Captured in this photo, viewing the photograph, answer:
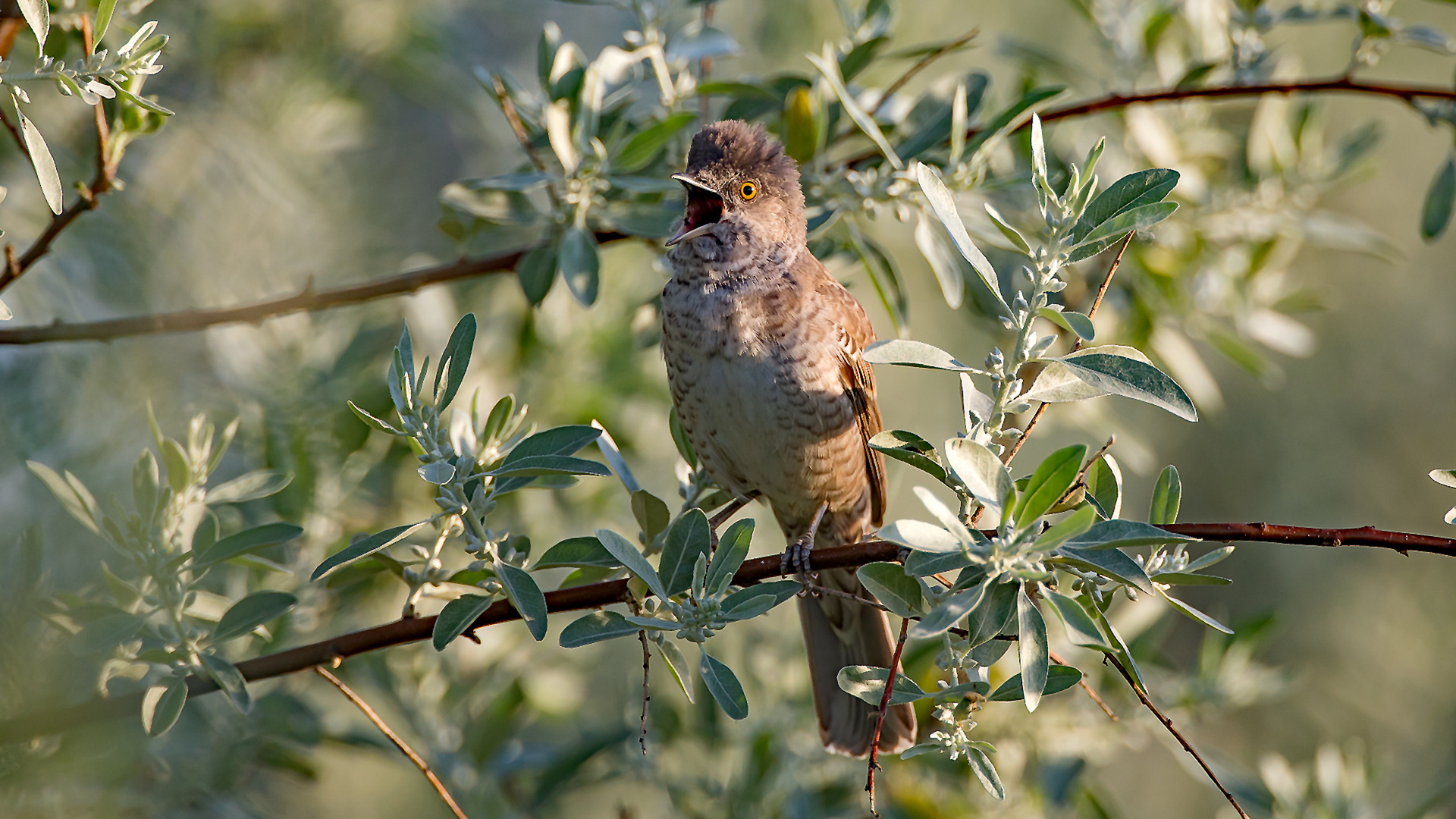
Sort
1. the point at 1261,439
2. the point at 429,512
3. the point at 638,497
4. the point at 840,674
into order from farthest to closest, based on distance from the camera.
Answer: the point at 1261,439, the point at 429,512, the point at 638,497, the point at 840,674

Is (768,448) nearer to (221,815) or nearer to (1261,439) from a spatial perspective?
(221,815)

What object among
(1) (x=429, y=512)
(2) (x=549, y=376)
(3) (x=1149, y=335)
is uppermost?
(3) (x=1149, y=335)

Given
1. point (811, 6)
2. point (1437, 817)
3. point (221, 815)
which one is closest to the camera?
point (221, 815)

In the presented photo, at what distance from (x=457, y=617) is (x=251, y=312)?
1.04 metres

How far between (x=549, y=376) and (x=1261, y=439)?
5.86 meters

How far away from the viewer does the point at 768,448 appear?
3.09 m

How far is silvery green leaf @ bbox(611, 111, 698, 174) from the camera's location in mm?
2797

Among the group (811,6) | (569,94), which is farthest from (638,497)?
(811,6)

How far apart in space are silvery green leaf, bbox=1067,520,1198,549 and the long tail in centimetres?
168

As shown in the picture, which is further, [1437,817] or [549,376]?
[1437,817]

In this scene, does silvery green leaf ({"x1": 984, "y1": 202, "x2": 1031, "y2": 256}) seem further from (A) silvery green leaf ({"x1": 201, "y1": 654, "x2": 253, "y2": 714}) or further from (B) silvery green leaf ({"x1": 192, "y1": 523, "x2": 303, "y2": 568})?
(A) silvery green leaf ({"x1": 201, "y1": 654, "x2": 253, "y2": 714})

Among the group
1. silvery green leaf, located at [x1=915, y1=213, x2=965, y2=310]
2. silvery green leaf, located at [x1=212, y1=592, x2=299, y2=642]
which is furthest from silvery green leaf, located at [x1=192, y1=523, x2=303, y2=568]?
silvery green leaf, located at [x1=915, y1=213, x2=965, y2=310]

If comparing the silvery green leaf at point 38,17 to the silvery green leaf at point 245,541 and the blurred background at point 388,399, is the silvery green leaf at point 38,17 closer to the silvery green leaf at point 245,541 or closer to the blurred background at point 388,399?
the blurred background at point 388,399

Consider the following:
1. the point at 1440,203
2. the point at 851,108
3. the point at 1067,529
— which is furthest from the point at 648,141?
the point at 1440,203
